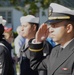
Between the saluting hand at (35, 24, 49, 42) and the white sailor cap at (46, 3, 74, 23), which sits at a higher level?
the white sailor cap at (46, 3, 74, 23)

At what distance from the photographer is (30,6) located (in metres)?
17.2

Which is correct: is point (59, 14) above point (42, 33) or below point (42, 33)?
above

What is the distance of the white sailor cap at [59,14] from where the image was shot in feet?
10.3

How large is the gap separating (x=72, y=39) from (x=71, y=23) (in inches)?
5.9

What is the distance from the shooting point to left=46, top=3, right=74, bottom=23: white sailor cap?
3.14 m

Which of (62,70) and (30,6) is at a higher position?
(62,70)

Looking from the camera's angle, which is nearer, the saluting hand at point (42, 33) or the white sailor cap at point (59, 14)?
the white sailor cap at point (59, 14)

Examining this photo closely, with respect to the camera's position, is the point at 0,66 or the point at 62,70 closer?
the point at 62,70

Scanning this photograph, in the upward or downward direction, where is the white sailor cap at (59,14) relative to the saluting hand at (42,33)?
upward

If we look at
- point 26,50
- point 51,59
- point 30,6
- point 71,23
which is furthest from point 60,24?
point 30,6

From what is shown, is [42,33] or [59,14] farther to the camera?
[42,33]

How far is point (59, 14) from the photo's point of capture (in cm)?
321

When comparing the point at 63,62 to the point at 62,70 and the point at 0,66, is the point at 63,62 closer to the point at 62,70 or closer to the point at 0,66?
the point at 62,70

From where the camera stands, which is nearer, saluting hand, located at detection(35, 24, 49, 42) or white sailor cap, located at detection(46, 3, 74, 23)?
white sailor cap, located at detection(46, 3, 74, 23)
